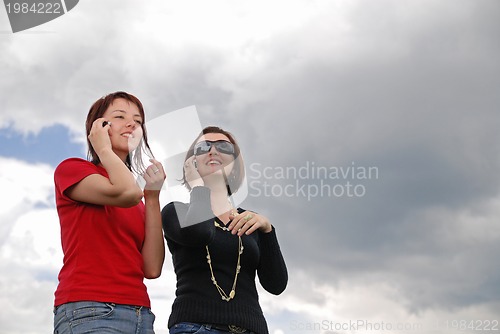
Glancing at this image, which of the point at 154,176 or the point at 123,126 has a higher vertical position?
the point at 123,126

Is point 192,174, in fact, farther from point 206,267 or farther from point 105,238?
point 105,238

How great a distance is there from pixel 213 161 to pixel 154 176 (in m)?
0.96

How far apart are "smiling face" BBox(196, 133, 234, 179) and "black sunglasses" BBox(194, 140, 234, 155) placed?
0.03m

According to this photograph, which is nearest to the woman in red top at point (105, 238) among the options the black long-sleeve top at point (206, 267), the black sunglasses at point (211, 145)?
the black long-sleeve top at point (206, 267)

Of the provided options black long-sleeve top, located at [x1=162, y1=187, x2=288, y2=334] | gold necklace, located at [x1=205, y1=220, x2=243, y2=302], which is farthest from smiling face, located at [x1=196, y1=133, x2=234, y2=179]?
gold necklace, located at [x1=205, y1=220, x2=243, y2=302]

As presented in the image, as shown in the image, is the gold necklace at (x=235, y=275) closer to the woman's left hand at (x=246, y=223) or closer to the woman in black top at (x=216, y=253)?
the woman in black top at (x=216, y=253)

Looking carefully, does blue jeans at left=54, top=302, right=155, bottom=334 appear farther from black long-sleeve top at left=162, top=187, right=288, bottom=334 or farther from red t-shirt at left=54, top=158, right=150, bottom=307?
black long-sleeve top at left=162, top=187, right=288, bottom=334

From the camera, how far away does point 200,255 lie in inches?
198

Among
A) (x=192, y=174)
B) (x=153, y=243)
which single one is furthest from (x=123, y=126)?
(x=192, y=174)

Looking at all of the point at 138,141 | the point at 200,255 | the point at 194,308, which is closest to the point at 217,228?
the point at 200,255

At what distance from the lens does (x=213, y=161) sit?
5598 mm

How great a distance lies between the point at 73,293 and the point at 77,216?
0.55 metres

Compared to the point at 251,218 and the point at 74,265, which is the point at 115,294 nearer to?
the point at 74,265

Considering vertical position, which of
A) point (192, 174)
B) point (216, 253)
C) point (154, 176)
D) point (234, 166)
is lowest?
point (216, 253)
